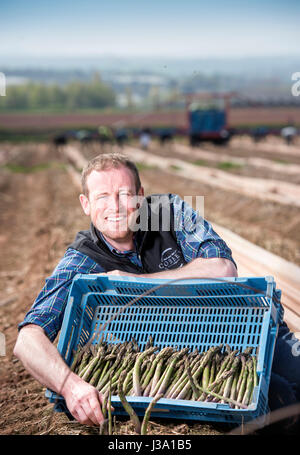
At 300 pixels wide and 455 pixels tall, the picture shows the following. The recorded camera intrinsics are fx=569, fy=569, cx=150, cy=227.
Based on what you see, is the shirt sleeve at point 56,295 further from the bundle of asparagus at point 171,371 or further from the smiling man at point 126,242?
the bundle of asparagus at point 171,371

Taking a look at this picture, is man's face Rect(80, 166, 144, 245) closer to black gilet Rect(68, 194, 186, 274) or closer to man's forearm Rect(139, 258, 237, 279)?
black gilet Rect(68, 194, 186, 274)

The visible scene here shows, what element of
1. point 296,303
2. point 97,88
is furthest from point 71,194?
point 97,88

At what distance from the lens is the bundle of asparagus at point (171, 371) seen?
2744 mm

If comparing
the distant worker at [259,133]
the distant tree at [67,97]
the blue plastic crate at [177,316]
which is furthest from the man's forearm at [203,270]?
the distant tree at [67,97]

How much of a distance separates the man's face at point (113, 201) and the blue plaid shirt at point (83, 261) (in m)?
0.16

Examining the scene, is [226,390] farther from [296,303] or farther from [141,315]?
[296,303]

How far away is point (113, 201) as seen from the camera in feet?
10.9

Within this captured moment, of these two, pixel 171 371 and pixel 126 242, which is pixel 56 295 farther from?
pixel 171 371

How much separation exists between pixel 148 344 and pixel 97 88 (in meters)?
89.5

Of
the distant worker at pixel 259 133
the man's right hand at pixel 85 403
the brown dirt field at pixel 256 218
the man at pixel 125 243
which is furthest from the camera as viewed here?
the distant worker at pixel 259 133

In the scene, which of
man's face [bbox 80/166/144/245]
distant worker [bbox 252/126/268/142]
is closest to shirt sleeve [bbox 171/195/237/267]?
man's face [bbox 80/166/144/245]

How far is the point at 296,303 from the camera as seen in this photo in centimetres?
414

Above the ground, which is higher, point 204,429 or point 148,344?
point 148,344
